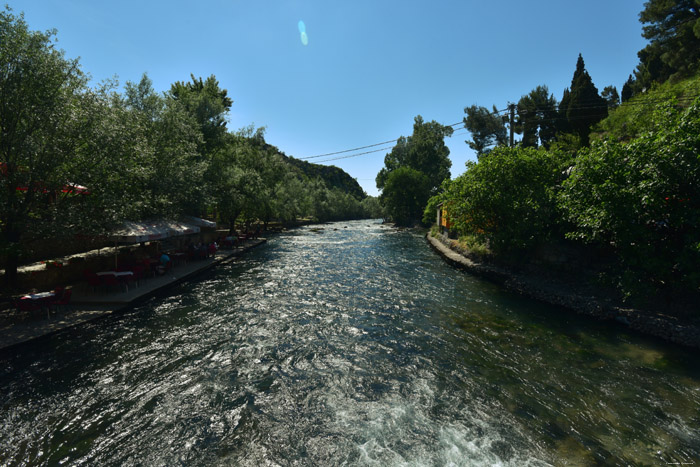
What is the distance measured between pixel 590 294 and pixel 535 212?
4769 millimetres

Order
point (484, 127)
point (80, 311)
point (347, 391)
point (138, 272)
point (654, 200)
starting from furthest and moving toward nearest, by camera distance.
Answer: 1. point (484, 127)
2. point (138, 272)
3. point (80, 311)
4. point (654, 200)
5. point (347, 391)

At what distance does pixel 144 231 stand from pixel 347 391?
505 inches

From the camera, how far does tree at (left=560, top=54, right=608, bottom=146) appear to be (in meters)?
36.2

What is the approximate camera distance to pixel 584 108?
1437 inches

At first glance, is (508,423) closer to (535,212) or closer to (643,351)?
(643,351)

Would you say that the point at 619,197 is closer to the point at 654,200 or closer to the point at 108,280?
the point at 654,200

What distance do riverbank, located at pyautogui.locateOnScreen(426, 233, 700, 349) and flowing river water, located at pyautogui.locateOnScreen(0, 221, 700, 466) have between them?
1.75 ft

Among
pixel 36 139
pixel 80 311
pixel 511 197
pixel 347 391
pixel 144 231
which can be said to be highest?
pixel 36 139

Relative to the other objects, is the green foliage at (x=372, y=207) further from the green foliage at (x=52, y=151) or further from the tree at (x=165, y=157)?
the green foliage at (x=52, y=151)

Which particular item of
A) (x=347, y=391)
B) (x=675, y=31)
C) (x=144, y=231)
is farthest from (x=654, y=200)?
(x=675, y=31)

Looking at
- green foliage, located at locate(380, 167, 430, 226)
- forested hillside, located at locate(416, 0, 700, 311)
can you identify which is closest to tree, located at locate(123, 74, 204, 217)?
forested hillside, located at locate(416, 0, 700, 311)

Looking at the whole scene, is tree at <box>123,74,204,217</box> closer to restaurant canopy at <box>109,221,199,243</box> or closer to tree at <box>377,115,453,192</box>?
restaurant canopy at <box>109,221,199,243</box>

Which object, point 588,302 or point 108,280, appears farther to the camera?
point 108,280

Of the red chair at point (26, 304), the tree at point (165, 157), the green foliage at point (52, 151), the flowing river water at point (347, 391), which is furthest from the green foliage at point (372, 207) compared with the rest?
the red chair at point (26, 304)
